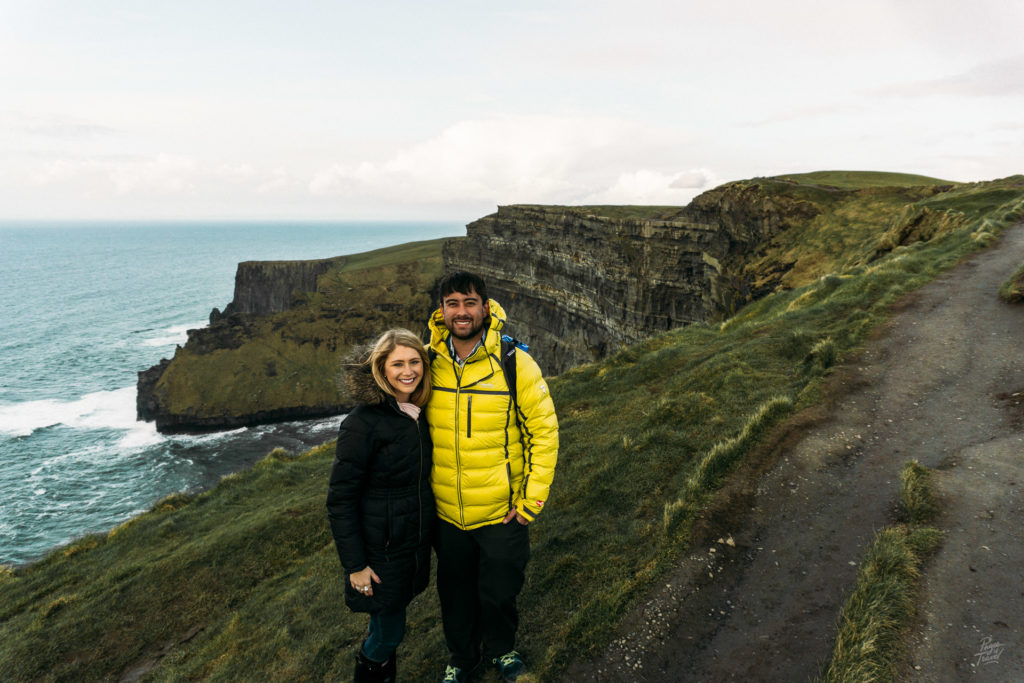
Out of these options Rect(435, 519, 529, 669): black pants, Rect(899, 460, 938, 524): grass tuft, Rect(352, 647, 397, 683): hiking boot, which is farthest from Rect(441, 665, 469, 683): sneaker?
Rect(899, 460, 938, 524): grass tuft

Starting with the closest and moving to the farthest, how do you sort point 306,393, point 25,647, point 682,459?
point 682,459
point 25,647
point 306,393

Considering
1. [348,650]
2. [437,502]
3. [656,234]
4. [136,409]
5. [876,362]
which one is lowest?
[136,409]

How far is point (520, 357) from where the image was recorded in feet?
16.4

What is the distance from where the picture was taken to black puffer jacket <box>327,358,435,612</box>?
176 inches

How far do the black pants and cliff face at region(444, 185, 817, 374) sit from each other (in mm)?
40971

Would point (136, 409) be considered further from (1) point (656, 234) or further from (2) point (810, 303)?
(2) point (810, 303)

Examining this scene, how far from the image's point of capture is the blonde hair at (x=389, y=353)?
4.53m

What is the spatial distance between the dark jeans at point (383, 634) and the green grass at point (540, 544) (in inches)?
48.1

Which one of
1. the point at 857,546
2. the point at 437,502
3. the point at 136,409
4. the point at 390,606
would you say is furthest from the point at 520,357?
the point at 136,409

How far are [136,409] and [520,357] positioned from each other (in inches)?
3473

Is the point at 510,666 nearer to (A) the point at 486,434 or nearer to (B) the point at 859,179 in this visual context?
(A) the point at 486,434

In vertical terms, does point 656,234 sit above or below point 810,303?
above

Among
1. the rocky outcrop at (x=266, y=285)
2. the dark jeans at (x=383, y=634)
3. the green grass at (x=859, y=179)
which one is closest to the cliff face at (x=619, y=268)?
the green grass at (x=859, y=179)

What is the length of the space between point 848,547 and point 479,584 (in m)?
4.70
